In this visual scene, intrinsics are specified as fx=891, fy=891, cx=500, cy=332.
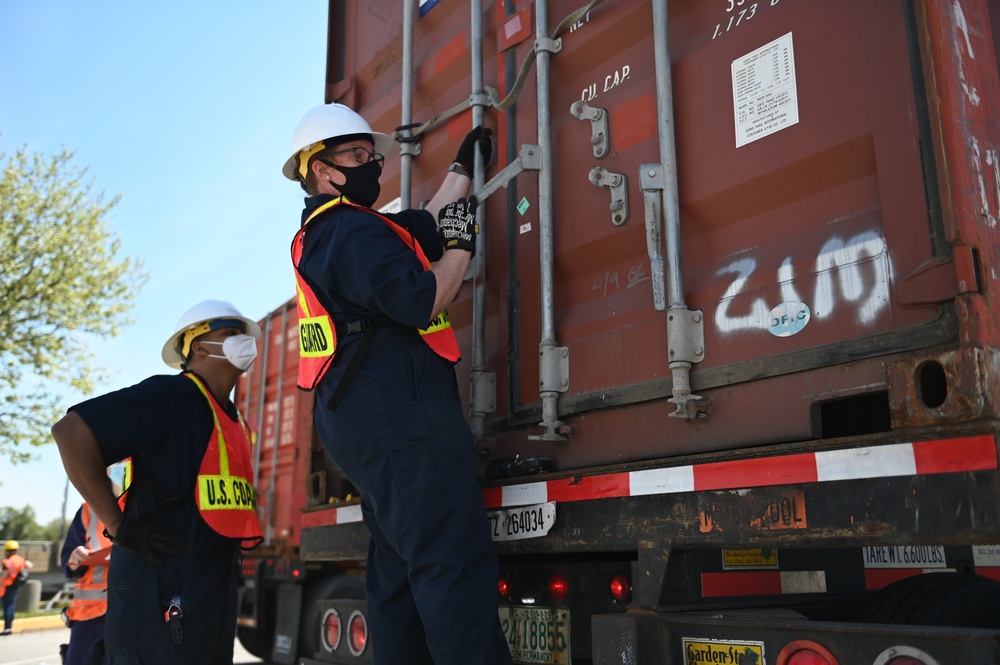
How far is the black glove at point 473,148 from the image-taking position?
10.6 ft

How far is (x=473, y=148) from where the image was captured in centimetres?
326

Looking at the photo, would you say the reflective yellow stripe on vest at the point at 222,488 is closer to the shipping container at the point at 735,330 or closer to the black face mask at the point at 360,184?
the shipping container at the point at 735,330

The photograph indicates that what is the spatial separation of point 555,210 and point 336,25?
228cm

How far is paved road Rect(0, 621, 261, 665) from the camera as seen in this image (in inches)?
378

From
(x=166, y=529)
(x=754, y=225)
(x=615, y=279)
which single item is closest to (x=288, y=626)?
(x=166, y=529)

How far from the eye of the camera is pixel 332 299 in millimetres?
2748

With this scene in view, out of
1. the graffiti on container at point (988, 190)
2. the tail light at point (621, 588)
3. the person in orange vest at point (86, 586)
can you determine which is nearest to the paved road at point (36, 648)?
the person in orange vest at point (86, 586)

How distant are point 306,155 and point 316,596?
14.7 ft

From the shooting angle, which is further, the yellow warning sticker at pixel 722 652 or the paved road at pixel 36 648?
the paved road at pixel 36 648

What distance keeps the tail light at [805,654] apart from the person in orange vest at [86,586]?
283 cm

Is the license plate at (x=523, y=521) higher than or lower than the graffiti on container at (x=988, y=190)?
lower

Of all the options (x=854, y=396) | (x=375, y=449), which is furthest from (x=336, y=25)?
(x=854, y=396)

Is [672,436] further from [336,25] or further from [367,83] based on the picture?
[336,25]

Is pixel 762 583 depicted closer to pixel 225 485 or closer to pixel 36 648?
pixel 225 485
